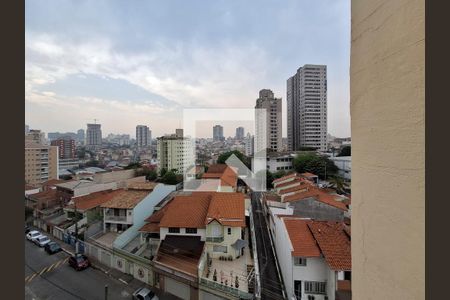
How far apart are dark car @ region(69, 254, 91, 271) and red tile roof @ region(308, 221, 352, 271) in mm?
7249

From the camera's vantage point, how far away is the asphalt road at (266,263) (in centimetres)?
625

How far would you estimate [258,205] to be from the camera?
44.3 feet

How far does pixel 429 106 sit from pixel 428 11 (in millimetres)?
134

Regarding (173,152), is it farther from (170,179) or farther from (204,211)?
(204,211)

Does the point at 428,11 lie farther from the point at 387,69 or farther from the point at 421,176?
the point at 421,176

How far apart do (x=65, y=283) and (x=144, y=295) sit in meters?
2.87

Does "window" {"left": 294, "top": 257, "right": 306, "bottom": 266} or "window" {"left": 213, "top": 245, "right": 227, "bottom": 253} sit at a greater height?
"window" {"left": 294, "top": 257, "right": 306, "bottom": 266}

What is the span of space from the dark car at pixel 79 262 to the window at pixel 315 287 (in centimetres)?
691

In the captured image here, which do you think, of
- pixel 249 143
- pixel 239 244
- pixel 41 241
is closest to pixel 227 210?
pixel 239 244

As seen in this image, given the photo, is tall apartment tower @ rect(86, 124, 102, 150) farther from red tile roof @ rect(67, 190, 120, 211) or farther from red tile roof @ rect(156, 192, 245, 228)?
red tile roof @ rect(156, 192, 245, 228)

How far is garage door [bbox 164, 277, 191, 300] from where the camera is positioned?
6070 mm

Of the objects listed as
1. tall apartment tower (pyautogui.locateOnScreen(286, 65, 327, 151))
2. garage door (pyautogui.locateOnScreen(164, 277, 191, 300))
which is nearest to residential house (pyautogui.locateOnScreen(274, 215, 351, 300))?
garage door (pyautogui.locateOnScreen(164, 277, 191, 300))

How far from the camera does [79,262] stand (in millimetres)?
7934

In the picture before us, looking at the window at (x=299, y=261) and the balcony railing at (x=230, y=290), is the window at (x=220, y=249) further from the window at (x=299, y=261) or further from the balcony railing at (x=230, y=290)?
the window at (x=299, y=261)
